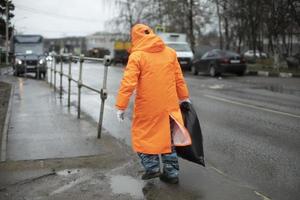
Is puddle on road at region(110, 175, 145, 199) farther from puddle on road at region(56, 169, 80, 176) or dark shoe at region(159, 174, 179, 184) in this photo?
puddle on road at region(56, 169, 80, 176)

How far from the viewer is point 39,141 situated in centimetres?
827

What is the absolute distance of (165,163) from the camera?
5.94 metres

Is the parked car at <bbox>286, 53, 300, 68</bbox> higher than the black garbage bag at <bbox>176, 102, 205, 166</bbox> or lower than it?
higher

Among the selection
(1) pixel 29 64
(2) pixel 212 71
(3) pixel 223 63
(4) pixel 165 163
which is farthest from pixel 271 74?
(4) pixel 165 163

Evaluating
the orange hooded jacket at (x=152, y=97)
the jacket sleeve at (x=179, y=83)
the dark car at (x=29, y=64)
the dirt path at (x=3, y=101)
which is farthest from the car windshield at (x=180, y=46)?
the orange hooded jacket at (x=152, y=97)

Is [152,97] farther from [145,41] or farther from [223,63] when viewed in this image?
[223,63]

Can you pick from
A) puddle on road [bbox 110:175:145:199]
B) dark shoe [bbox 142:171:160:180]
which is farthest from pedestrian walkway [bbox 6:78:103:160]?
dark shoe [bbox 142:171:160:180]

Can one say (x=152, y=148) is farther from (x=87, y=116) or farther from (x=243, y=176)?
(x=87, y=116)

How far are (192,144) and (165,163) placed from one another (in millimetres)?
405

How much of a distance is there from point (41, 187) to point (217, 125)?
16.6 ft

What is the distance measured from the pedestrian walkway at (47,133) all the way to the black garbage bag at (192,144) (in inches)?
74.8

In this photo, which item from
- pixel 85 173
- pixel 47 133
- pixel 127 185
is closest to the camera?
pixel 127 185

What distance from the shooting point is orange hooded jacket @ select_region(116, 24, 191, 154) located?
5.67 m

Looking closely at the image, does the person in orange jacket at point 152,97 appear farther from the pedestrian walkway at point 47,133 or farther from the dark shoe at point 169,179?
the pedestrian walkway at point 47,133
